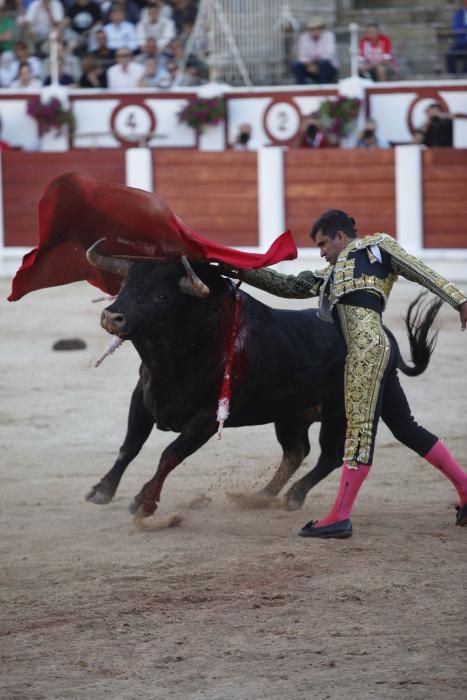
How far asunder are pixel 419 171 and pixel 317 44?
2316 mm

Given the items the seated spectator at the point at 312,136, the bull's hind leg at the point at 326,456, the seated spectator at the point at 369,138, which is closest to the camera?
the bull's hind leg at the point at 326,456

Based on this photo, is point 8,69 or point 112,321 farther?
point 8,69

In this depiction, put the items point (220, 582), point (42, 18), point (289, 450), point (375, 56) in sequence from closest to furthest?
point (220, 582)
point (289, 450)
point (375, 56)
point (42, 18)

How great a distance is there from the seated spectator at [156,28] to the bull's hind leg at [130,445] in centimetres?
958

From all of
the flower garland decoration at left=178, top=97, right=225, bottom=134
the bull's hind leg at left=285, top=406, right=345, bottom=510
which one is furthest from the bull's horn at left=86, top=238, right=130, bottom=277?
the flower garland decoration at left=178, top=97, right=225, bottom=134

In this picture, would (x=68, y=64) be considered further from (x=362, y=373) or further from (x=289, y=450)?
(x=362, y=373)

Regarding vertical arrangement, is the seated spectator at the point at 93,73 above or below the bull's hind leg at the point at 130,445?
above

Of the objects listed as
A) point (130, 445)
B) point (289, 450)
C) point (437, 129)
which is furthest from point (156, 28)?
point (130, 445)

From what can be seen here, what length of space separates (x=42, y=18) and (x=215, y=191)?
314 cm

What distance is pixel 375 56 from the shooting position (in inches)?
524

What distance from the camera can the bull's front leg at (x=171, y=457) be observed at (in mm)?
4336

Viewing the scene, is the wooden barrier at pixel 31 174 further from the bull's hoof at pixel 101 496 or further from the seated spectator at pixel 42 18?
the bull's hoof at pixel 101 496

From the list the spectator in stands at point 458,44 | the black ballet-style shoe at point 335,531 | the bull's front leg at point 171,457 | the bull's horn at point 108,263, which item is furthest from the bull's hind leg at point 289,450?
the spectator in stands at point 458,44

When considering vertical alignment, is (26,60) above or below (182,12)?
below
